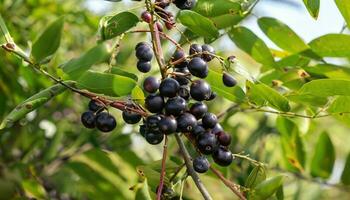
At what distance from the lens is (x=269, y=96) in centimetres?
157

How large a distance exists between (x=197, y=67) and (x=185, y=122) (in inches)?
5.0

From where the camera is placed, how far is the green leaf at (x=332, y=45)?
1.78 m

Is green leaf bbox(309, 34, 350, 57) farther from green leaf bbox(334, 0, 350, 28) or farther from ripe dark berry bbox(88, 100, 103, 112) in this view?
ripe dark berry bbox(88, 100, 103, 112)

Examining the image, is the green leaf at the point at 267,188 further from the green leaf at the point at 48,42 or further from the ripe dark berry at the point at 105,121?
the green leaf at the point at 48,42

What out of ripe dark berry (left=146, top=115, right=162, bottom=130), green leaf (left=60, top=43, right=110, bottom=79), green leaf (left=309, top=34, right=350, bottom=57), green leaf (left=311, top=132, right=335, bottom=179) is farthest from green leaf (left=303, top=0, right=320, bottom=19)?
green leaf (left=311, top=132, right=335, bottom=179)

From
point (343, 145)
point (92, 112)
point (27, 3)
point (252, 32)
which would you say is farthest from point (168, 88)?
point (343, 145)

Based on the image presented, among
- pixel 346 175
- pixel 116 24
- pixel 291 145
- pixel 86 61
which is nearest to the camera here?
pixel 86 61

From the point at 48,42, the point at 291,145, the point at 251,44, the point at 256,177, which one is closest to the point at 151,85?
the point at 48,42

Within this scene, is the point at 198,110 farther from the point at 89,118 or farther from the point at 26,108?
the point at 26,108

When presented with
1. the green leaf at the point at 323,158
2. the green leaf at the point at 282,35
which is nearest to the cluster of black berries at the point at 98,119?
the green leaf at the point at 282,35

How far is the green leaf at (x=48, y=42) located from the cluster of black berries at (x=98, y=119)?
0.57 ft

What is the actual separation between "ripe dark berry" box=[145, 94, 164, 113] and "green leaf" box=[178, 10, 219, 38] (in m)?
0.26

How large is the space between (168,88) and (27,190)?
3.38 ft

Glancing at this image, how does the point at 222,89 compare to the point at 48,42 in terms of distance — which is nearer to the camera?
the point at 48,42
